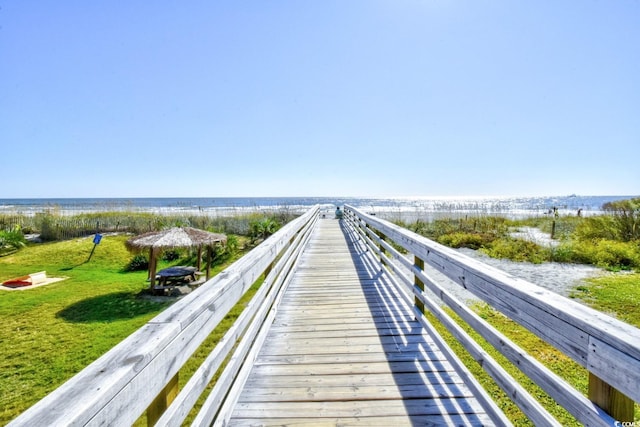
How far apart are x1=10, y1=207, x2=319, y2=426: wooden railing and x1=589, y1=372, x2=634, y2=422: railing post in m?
1.36

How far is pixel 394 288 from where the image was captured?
14.2ft

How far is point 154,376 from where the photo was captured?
3.06ft

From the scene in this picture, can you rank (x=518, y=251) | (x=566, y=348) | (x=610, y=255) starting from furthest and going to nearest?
(x=518, y=251), (x=610, y=255), (x=566, y=348)

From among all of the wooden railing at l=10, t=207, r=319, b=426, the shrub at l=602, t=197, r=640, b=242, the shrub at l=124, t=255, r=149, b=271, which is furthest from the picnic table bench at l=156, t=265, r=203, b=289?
the shrub at l=602, t=197, r=640, b=242

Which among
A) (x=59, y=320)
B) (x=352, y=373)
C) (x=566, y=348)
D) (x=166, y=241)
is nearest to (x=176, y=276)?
(x=166, y=241)

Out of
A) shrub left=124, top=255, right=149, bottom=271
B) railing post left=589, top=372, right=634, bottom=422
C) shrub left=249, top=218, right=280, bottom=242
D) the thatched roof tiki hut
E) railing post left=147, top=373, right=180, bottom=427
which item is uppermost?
railing post left=589, top=372, right=634, bottom=422

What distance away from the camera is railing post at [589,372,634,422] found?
3.20ft

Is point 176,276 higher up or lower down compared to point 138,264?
higher up

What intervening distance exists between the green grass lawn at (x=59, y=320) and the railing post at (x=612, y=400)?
6.10 m

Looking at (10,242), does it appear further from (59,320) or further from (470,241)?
(470,241)

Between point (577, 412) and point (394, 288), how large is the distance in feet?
10.9

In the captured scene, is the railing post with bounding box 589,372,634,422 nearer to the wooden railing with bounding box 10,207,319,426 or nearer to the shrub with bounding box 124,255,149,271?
the wooden railing with bounding box 10,207,319,426

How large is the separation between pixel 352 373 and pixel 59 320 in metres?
8.39

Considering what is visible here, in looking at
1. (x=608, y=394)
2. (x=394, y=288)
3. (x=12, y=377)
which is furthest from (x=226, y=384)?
(x=12, y=377)
